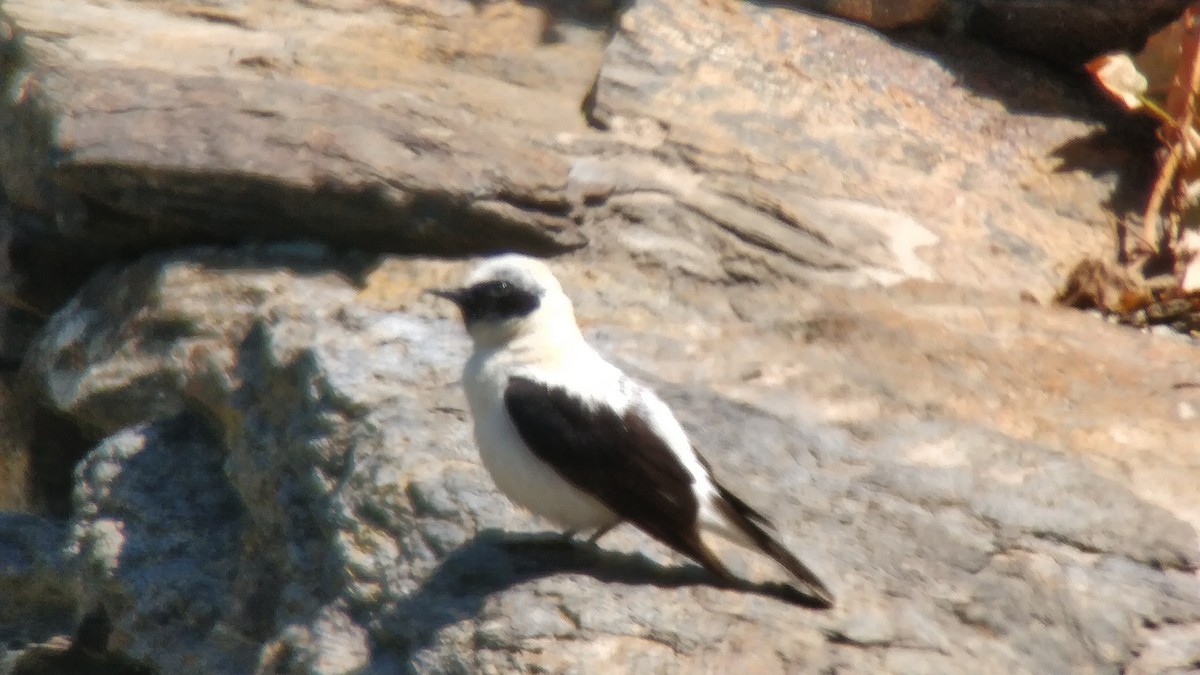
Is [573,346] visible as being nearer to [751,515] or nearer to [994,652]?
[751,515]

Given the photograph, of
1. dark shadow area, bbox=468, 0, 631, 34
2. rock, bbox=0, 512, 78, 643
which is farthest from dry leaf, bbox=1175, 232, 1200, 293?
rock, bbox=0, 512, 78, 643

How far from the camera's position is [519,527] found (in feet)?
14.1

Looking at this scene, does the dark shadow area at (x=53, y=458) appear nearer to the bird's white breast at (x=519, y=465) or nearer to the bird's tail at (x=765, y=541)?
the bird's white breast at (x=519, y=465)

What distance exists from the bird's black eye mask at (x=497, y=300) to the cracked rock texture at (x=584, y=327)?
0.42 metres

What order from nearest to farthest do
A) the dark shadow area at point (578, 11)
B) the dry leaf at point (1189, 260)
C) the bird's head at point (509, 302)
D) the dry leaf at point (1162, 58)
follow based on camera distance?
the bird's head at point (509, 302), the dry leaf at point (1189, 260), the dry leaf at point (1162, 58), the dark shadow area at point (578, 11)

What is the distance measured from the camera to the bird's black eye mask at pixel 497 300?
426 centimetres

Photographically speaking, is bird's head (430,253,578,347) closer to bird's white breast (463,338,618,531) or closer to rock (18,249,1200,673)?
bird's white breast (463,338,618,531)

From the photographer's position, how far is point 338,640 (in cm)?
400

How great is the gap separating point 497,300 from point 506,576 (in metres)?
0.77

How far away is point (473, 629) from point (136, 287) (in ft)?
7.67

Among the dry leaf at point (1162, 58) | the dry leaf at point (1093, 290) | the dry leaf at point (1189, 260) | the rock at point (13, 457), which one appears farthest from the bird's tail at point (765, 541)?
the dry leaf at point (1162, 58)

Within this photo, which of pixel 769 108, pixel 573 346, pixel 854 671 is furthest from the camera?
pixel 769 108

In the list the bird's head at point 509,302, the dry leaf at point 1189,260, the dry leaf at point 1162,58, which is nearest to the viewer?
the bird's head at point 509,302

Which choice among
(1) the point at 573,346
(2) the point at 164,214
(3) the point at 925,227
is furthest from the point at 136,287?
(3) the point at 925,227
